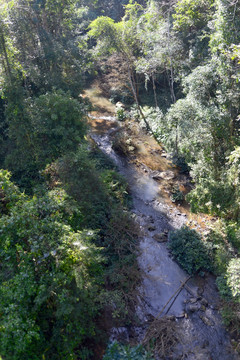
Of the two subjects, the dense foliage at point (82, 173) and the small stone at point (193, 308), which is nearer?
the dense foliage at point (82, 173)

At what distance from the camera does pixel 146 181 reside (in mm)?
16281

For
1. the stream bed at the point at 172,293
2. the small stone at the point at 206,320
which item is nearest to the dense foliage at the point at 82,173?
the stream bed at the point at 172,293

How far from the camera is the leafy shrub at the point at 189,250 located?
35.4ft

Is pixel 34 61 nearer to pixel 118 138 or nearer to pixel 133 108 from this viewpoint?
pixel 118 138

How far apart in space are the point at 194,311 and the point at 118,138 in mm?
12074

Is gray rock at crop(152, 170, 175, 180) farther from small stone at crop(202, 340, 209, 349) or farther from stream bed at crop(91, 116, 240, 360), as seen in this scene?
small stone at crop(202, 340, 209, 349)

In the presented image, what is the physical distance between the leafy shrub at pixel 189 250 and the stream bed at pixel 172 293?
344 mm

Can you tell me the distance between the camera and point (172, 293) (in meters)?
10.2

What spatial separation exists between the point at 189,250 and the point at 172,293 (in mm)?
1868

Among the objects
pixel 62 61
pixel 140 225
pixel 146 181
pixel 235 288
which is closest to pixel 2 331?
pixel 235 288

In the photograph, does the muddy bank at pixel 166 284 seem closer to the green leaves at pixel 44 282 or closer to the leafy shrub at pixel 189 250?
the leafy shrub at pixel 189 250

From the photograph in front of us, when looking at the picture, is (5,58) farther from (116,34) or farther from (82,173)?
(116,34)

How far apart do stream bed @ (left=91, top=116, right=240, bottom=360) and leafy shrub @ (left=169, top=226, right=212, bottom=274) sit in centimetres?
34

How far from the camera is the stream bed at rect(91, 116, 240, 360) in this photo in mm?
8609
